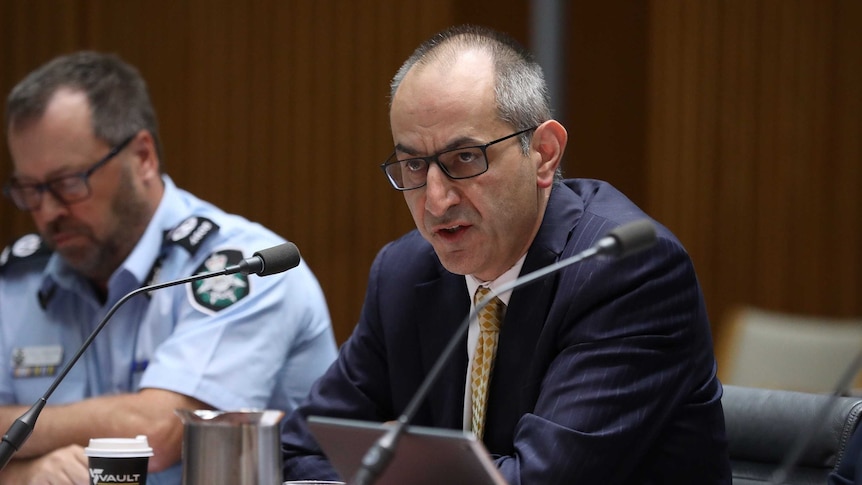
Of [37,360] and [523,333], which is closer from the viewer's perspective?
[523,333]

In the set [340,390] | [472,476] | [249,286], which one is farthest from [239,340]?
[472,476]

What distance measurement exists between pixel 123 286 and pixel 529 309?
1.35 m

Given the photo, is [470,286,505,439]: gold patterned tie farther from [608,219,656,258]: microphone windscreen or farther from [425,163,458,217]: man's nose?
[608,219,656,258]: microphone windscreen

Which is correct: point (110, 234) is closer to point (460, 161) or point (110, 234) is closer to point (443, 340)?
point (443, 340)

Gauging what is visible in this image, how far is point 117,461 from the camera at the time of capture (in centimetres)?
184

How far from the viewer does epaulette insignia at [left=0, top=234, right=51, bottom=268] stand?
3.27 m

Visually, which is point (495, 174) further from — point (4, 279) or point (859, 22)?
point (859, 22)

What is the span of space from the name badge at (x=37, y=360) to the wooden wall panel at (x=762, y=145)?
2.79 m

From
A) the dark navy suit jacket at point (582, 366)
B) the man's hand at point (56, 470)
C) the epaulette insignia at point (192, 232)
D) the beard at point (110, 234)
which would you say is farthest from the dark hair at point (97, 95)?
the dark navy suit jacket at point (582, 366)

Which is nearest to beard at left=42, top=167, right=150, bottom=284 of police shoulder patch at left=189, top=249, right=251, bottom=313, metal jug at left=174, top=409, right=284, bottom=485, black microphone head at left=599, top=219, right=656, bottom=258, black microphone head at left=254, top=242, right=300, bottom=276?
police shoulder patch at left=189, top=249, right=251, bottom=313

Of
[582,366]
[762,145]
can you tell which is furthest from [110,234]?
[762,145]

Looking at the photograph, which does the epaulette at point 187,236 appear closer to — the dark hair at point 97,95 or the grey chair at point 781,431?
the dark hair at point 97,95

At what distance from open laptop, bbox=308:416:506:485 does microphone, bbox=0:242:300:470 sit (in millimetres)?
441

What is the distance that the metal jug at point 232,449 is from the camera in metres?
1.62
